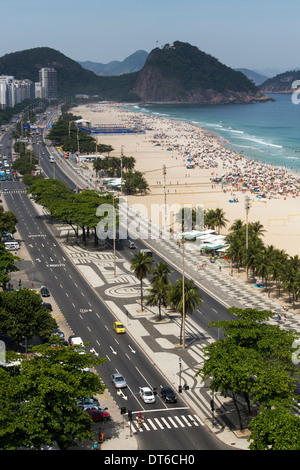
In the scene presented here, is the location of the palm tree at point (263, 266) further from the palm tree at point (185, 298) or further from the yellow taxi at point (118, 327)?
the yellow taxi at point (118, 327)

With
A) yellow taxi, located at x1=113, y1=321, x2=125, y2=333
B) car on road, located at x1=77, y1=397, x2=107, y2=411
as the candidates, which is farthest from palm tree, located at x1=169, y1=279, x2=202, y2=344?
car on road, located at x1=77, y1=397, x2=107, y2=411

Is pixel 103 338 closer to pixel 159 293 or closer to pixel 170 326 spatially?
pixel 170 326

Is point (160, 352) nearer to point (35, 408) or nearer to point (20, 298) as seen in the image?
point (20, 298)

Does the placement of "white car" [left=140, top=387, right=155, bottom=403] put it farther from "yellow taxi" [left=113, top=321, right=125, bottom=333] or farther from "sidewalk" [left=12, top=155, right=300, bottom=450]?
"yellow taxi" [left=113, top=321, right=125, bottom=333]

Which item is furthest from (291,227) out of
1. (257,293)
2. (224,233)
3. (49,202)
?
(49,202)

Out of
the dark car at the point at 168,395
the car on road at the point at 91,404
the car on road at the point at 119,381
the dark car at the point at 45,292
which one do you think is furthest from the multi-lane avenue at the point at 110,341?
the car on road at the point at 91,404
